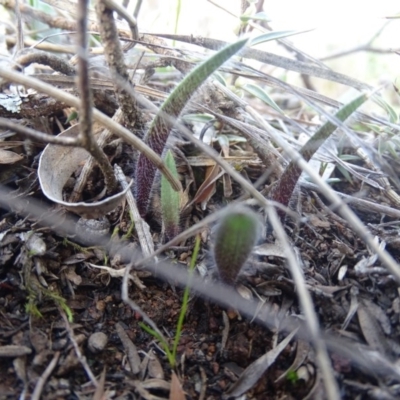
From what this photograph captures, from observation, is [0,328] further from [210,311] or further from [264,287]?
[264,287]

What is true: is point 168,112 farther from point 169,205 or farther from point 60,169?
point 60,169

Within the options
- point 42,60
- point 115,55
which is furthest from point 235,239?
point 42,60

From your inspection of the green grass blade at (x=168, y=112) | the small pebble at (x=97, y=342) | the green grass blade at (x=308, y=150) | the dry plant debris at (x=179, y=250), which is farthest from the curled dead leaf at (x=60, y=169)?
the green grass blade at (x=308, y=150)

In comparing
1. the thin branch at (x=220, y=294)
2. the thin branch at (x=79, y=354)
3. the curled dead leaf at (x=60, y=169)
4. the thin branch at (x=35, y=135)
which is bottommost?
the thin branch at (x=79, y=354)

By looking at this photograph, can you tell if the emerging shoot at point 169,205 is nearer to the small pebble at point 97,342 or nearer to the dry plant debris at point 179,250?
the dry plant debris at point 179,250

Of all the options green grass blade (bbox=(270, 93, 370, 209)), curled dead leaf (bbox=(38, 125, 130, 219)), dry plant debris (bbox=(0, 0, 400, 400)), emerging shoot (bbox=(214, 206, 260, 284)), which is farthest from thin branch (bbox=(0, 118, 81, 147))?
green grass blade (bbox=(270, 93, 370, 209))

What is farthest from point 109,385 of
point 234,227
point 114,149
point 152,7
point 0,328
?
point 152,7

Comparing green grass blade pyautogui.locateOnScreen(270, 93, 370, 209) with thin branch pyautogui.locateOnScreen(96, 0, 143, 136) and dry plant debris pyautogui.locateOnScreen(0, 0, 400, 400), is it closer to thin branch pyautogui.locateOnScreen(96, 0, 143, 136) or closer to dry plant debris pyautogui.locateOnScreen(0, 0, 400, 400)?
dry plant debris pyautogui.locateOnScreen(0, 0, 400, 400)
